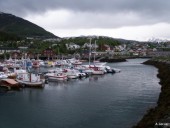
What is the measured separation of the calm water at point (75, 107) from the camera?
20.9m

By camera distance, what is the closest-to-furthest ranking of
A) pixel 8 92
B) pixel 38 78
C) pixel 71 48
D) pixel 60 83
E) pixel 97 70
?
pixel 8 92 < pixel 38 78 < pixel 60 83 < pixel 97 70 < pixel 71 48

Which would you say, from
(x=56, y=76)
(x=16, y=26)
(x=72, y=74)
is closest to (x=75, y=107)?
(x=56, y=76)

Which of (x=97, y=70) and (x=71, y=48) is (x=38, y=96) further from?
(x=71, y=48)

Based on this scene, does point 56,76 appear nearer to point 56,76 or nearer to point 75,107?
point 56,76

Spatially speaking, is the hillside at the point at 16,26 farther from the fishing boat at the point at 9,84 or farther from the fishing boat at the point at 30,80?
the fishing boat at the point at 9,84

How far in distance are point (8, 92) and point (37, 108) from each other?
852cm

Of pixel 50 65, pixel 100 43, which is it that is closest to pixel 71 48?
pixel 100 43

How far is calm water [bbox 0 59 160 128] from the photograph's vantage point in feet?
68.4

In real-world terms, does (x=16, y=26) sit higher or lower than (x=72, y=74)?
higher

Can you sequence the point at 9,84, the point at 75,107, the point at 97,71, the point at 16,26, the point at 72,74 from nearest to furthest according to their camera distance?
the point at 75,107 < the point at 9,84 < the point at 72,74 < the point at 97,71 < the point at 16,26

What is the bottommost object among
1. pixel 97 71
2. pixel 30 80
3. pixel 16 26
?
pixel 97 71

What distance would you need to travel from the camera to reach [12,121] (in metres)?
21.4

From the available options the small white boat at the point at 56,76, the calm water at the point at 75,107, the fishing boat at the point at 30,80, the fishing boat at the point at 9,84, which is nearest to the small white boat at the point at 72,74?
the small white boat at the point at 56,76

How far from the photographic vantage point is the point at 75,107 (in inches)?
1002
